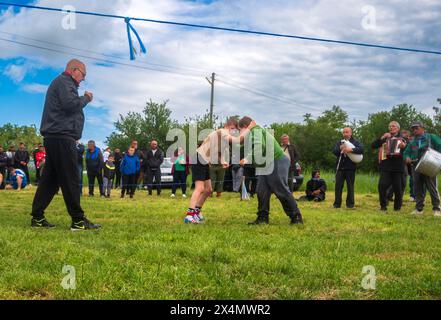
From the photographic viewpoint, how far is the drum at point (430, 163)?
31.8ft

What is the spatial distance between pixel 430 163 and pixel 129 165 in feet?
29.9

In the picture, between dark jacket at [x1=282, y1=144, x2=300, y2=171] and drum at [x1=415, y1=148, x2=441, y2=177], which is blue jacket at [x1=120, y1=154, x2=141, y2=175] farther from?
drum at [x1=415, y1=148, x2=441, y2=177]

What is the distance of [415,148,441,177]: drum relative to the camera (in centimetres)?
970

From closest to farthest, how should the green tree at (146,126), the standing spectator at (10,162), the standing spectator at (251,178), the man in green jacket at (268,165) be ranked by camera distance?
the man in green jacket at (268,165) < the standing spectator at (251,178) < the standing spectator at (10,162) < the green tree at (146,126)

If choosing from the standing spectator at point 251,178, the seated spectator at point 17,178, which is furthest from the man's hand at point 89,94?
the seated spectator at point 17,178

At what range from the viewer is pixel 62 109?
20.2 feet

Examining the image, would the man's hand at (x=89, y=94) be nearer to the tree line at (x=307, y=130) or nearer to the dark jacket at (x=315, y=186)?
the dark jacket at (x=315, y=186)

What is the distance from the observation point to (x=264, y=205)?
7.85m

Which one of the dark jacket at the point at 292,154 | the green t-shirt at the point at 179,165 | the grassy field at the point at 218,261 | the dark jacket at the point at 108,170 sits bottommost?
the grassy field at the point at 218,261

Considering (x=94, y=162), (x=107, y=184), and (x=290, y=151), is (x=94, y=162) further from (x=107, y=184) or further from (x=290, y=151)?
(x=290, y=151)

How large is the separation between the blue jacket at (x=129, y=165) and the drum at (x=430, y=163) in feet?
28.8

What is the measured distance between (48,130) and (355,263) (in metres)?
4.07
